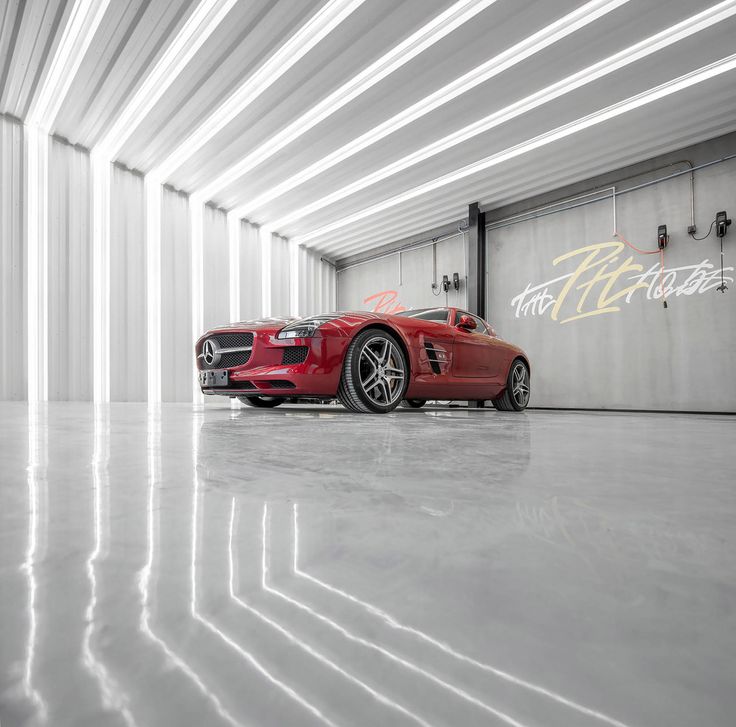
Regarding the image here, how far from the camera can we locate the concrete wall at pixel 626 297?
7461mm

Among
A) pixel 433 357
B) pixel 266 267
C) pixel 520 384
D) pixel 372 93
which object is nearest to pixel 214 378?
pixel 433 357

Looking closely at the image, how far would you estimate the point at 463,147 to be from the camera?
26.1 feet

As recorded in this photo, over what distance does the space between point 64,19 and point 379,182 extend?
527 cm

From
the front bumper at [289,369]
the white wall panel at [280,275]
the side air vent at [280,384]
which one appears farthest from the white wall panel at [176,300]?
the side air vent at [280,384]

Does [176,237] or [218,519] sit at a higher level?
[176,237]

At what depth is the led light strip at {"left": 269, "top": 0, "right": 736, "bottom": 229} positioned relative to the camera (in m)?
5.33

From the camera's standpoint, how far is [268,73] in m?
6.25

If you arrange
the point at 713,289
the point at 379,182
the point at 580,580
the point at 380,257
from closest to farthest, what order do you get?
the point at 580,580 → the point at 713,289 → the point at 379,182 → the point at 380,257

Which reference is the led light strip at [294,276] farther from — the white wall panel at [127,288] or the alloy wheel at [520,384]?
the alloy wheel at [520,384]

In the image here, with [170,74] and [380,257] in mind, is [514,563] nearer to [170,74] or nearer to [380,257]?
[170,74]

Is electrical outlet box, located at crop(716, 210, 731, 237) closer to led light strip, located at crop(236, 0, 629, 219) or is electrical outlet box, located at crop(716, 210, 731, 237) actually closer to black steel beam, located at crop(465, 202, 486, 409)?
led light strip, located at crop(236, 0, 629, 219)

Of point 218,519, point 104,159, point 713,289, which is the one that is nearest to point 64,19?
point 104,159

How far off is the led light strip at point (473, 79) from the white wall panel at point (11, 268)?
433 cm

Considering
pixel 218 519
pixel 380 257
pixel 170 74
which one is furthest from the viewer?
pixel 380 257
